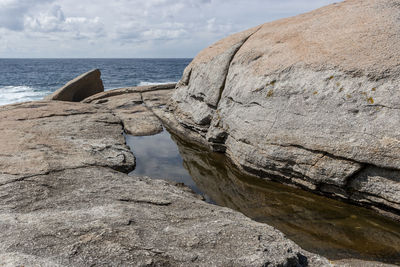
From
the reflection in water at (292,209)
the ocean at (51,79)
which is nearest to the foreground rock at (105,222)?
the reflection in water at (292,209)

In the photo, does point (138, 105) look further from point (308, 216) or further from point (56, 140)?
point (308, 216)

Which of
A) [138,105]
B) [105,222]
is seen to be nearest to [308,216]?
[105,222]

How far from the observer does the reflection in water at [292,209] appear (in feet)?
15.8

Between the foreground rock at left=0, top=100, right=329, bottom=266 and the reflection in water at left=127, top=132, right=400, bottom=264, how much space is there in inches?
42.9

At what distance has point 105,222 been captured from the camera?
3.92 m

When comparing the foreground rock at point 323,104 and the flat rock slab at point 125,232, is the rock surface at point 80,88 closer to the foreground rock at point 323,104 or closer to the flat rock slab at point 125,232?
the foreground rock at point 323,104

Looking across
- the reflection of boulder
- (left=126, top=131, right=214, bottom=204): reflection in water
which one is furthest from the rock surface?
the reflection of boulder

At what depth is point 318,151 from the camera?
637 centimetres

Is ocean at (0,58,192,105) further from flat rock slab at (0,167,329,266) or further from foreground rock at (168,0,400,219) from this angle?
flat rock slab at (0,167,329,266)

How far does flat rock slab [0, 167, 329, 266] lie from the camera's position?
10.7ft

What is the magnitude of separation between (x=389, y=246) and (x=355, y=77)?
3222 mm

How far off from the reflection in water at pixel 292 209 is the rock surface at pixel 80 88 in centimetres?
871

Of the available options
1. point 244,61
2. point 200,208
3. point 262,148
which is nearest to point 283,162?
point 262,148

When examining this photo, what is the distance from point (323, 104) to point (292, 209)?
233 cm
